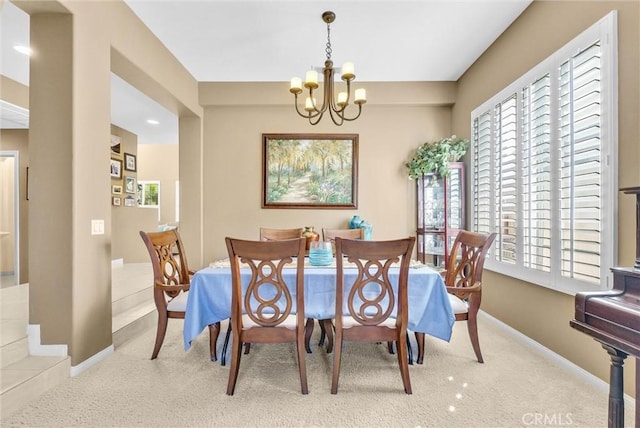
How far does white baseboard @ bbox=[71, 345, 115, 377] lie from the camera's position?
217 cm

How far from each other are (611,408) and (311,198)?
3511mm

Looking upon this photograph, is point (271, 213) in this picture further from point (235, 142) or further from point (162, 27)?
point (162, 27)

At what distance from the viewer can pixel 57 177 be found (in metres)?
2.16

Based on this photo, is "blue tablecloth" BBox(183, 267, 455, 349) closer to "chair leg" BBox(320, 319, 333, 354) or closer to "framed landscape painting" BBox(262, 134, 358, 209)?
"chair leg" BBox(320, 319, 333, 354)

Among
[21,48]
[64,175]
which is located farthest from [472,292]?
[21,48]

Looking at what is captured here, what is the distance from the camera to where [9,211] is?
499cm

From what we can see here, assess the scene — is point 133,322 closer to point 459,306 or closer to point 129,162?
point 459,306

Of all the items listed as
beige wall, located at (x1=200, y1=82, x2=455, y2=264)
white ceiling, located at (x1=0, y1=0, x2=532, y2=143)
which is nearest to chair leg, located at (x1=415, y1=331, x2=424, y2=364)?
beige wall, located at (x1=200, y1=82, x2=455, y2=264)

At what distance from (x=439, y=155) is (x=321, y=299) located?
101 inches

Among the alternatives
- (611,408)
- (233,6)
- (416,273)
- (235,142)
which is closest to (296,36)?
(233,6)

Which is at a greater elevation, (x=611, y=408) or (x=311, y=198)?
(x=311, y=198)

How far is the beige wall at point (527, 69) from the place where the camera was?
1.82 meters

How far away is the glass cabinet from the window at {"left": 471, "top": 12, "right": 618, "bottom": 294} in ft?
2.00

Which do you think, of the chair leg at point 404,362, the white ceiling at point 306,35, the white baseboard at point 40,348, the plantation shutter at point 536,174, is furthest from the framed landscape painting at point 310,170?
the white baseboard at point 40,348
